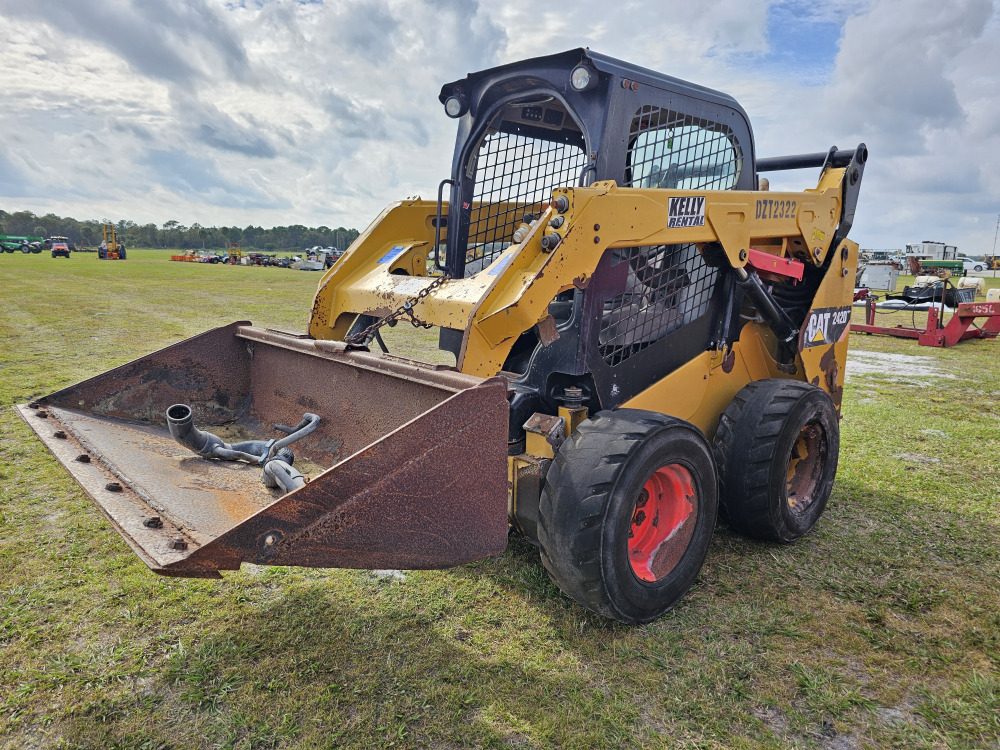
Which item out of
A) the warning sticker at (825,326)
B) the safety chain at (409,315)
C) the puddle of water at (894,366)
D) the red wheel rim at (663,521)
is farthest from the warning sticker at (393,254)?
the puddle of water at (894,366)

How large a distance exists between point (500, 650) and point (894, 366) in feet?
30.8

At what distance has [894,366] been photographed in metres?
9.91

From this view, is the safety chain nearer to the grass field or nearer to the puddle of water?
the grass field

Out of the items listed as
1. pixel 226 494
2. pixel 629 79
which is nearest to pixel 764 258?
pixel 629 79

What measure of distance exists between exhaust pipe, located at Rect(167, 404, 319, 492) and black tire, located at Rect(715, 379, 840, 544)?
2.28 meters

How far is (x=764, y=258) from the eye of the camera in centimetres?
378

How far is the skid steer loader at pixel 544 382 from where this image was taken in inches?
91.0

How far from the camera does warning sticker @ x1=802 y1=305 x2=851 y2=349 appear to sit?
14.0 ft

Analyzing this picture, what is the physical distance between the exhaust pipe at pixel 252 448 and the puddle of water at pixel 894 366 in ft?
26.1

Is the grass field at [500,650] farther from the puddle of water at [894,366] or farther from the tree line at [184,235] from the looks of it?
the tree line at [184,235]

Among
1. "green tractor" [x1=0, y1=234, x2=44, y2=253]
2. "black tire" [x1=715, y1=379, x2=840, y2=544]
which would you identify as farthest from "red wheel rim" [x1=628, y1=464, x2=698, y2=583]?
"green tractor" [x1=0, y1=234, x2=44, y2=253]

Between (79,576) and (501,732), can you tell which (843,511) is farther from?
(79,576)

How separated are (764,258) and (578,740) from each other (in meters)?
2.75

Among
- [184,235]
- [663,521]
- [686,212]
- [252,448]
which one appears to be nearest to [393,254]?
[252,448]
